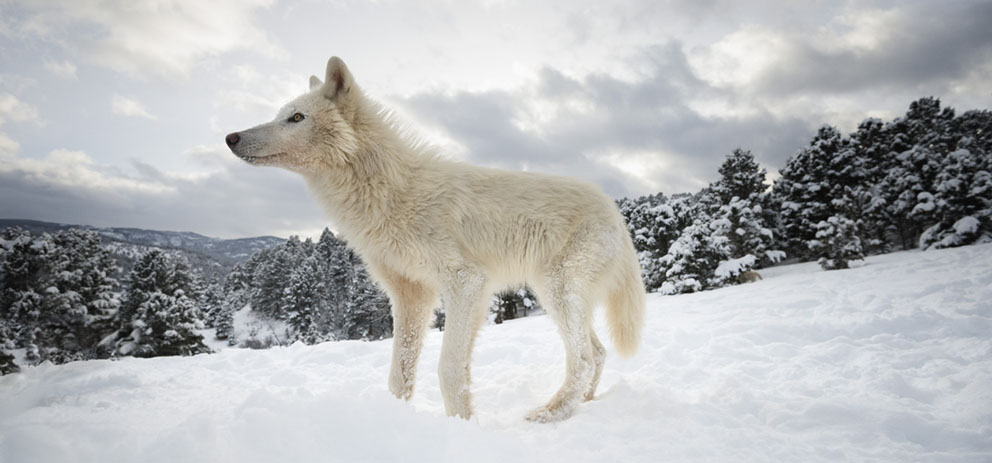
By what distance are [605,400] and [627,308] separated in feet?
3.27

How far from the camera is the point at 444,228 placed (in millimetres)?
3223

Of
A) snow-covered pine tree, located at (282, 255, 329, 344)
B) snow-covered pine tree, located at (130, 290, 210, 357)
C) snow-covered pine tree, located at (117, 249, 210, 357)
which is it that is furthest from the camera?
snow-covered pine tree, located at (282, 255, 329, 344)

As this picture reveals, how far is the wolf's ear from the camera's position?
344 centimetres

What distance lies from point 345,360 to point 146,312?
16.5 metres

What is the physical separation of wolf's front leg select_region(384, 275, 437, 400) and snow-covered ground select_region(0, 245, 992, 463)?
349 millimetres

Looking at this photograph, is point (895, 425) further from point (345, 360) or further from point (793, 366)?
point (345, 360)

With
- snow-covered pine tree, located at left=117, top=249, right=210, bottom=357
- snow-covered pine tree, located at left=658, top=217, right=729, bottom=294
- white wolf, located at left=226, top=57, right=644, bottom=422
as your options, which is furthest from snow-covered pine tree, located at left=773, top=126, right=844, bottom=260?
snow-covered pine tree, located at left=117, top=249, right=210, bottom=357

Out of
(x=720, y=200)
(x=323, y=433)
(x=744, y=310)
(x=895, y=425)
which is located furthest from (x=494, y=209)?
(x=720, y=200)

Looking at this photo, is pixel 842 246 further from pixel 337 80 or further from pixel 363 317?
pixel 363 317

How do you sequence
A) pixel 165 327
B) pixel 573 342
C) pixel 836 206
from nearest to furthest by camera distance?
1. pixel 573 342
2. pixel 165 327
3. pixel 836 206

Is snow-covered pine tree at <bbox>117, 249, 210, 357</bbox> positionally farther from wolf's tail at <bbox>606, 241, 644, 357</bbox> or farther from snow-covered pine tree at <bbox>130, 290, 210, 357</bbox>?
wolf's tail at <bbox>606, 241, 644, 357</bbox>

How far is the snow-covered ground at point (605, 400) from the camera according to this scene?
1693mm

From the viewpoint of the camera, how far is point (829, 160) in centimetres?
2758

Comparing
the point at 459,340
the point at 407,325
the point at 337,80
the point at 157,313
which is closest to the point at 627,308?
the point at 459,340
